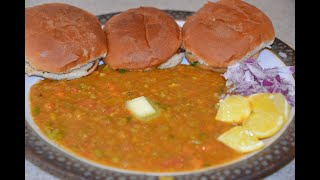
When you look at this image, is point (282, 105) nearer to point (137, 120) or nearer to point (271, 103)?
point (271, 103)

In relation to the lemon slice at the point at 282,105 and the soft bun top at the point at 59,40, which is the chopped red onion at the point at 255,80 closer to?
the lemon slice at the point at 282,105

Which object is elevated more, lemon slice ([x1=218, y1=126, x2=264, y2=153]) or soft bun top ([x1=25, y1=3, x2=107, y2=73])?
soft bun top ([x1=25, y1=3, x2=107, y2=73])

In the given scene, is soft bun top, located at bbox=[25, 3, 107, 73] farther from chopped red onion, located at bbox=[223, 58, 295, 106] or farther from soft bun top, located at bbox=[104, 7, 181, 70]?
chopped red onion, located at bbox=[223, 58, 295, 106]

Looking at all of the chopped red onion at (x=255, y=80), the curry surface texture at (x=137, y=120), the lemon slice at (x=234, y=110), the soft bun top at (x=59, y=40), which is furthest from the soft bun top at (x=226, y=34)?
the soft bun top at (x=59, y=40)

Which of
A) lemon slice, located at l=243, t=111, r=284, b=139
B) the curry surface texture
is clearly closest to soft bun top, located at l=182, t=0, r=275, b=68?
the curry surface texture

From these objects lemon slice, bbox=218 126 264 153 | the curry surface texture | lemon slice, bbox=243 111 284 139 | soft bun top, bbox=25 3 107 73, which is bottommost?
the curry surface texture
